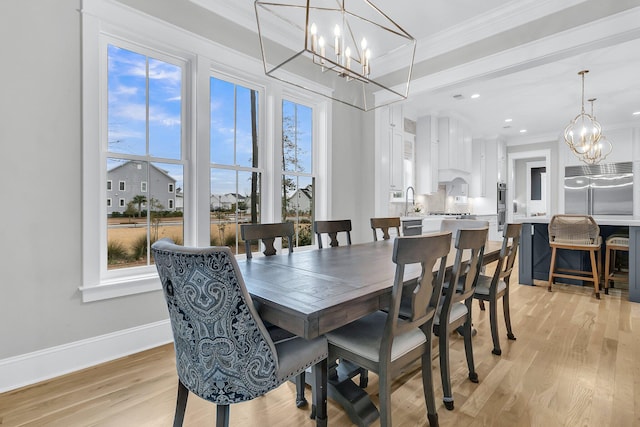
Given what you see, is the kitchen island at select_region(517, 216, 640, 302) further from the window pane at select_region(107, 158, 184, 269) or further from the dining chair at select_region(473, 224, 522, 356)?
the window pane at select_region(107, 158, 184, 269)

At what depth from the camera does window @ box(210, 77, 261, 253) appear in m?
2.98

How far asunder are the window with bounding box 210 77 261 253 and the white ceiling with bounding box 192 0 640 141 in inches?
27.5

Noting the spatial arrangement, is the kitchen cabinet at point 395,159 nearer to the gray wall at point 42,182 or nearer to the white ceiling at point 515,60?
the white ceiling at point 515,60

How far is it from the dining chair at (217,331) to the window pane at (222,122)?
6.47ft

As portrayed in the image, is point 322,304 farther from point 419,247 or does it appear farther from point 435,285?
point 435,285

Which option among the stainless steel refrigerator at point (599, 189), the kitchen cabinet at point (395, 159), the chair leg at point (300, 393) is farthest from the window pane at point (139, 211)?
the stainless steel refrigerator at point (599, 189)

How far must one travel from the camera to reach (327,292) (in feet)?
4.23

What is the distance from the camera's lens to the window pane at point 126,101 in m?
2.38

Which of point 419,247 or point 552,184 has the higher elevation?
point 552,184

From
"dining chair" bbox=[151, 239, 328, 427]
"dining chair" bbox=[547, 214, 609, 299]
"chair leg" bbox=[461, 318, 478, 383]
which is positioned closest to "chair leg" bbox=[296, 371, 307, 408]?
"dining chair" bbox=[151, 239, 328, 427]

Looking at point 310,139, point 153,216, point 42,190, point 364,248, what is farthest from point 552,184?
point 42,190

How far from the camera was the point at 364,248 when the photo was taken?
2.57 meters

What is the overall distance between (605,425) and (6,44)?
389 cm

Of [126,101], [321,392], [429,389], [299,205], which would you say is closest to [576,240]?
[299,205]
